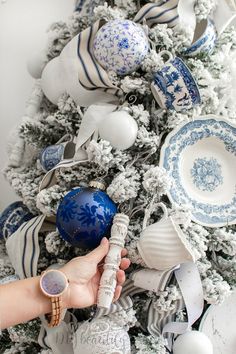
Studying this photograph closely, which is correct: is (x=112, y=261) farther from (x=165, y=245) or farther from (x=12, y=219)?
(x=12, y=219)

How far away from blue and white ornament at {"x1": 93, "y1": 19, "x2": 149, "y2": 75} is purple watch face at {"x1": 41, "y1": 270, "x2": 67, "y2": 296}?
489 millimetres

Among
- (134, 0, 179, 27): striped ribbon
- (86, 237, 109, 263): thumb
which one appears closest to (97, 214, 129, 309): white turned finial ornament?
(86, 237, 109, 263): thumb

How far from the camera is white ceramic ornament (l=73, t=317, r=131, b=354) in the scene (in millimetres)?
958

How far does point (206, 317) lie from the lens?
112 centimetres

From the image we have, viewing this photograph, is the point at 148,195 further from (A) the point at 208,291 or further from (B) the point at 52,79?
(B) the point at 52,79

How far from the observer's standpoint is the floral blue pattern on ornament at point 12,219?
122 centimetres

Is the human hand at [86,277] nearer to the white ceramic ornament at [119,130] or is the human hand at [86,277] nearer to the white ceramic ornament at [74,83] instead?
the white ceramic ornament at [119,130]

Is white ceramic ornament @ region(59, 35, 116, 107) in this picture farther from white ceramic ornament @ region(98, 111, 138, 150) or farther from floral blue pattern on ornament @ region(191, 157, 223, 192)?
floral blue pattern on ornament @ region(191, 157, 223, 192)

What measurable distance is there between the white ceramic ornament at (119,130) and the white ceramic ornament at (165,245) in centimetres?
19

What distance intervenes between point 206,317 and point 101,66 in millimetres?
644

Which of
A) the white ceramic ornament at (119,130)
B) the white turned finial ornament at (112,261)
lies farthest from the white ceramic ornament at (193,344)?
the white ceramic ornament at (119,130)

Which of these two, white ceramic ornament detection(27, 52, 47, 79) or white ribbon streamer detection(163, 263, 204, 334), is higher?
white ceramic ornament detection(27, 52, 47, 79)

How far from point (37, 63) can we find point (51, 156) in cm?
32

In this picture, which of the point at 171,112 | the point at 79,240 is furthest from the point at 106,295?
the point at 171,112
